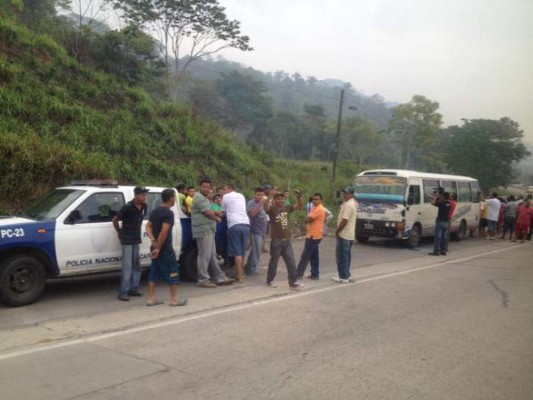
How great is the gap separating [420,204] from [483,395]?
498 inches

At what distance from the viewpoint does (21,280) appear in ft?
24.0

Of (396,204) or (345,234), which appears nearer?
(345,234)

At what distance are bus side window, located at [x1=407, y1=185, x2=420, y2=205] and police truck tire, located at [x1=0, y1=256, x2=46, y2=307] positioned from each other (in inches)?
466

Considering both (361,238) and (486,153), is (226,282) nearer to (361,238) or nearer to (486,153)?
(361,238)

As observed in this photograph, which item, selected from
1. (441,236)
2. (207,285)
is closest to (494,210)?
(441,236)

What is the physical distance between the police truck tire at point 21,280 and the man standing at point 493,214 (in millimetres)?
19151

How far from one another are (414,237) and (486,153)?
33.5 m

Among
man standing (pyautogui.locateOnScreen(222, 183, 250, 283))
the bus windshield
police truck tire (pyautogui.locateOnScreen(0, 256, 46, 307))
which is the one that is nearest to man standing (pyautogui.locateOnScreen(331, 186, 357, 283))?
man standing (pyautogui.locateOnScreen(222, 183, 250, 283))

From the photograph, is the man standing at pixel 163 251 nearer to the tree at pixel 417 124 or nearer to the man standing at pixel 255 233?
the man standing at pixel 255 233

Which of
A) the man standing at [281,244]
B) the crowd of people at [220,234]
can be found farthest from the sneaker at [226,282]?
the man standing at [281,244]

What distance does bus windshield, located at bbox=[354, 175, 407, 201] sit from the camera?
53.4 ft

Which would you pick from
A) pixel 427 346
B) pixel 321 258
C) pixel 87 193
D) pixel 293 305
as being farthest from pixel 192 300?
pixel 321 258

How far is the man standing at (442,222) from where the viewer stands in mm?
14688

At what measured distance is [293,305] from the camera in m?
8.04
